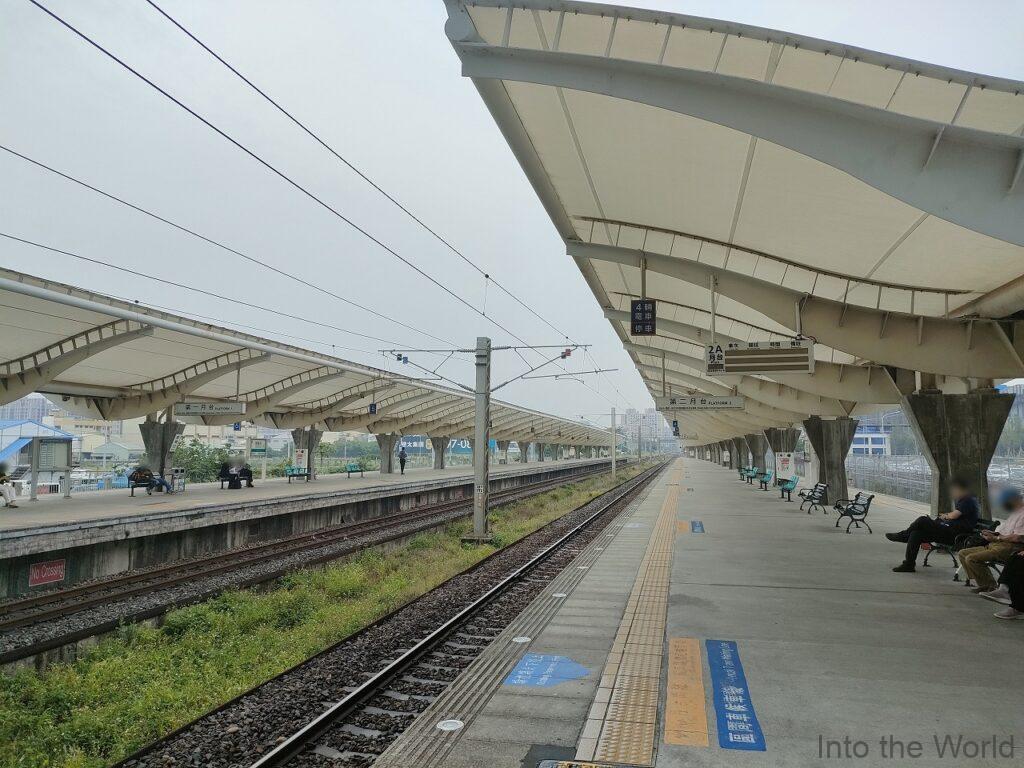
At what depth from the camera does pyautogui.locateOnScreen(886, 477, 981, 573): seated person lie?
28.9 ft

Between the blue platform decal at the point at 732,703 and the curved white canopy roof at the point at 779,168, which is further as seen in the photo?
the curved white canopy roof at the point at 779,168

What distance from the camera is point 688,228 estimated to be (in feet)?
34.1

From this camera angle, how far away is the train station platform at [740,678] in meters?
3.99

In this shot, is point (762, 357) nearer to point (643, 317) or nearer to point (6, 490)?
point (643, 317)

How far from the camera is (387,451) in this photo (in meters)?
40.0

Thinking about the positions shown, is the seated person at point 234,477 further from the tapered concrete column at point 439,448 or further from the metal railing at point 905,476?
the tapered concrete column at point 439,448

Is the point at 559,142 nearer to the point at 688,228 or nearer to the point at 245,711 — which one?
the point at 688,228

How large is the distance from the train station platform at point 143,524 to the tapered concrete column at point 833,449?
15.1m

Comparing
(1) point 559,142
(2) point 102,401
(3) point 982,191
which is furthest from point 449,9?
(2) point 102,401

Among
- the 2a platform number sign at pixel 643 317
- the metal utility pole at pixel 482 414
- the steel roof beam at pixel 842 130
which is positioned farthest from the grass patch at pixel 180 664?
the steel roof beam at pixel 842 130

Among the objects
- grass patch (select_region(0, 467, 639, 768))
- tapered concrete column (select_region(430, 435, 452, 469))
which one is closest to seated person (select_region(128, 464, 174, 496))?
grass patch (select_region(0, 467, 639, 768))

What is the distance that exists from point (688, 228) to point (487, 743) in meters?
8.38

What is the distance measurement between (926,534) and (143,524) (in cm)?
1418

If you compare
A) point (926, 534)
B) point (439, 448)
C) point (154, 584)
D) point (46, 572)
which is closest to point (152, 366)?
point (46, 572)
